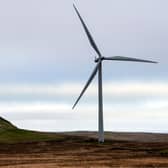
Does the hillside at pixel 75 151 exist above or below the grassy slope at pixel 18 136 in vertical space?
above

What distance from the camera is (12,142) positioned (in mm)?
115438

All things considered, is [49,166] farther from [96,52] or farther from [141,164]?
[96,52]

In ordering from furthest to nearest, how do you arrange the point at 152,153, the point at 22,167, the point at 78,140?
1. the point at 78,140
2. the point at 152,153
3. the point at 22,167

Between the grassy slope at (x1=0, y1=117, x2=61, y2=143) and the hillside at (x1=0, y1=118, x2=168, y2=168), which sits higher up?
the hillside at (x1=0, y1=118, x2=168, y2=168)

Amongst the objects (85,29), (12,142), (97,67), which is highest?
(85,29)

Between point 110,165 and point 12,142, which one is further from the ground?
point 110,165

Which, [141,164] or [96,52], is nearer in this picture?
[141,164]

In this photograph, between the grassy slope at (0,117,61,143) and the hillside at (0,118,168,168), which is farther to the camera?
the grassy slope at (0,117,61,143)

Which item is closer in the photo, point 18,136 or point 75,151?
point 75,151

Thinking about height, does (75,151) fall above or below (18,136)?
above

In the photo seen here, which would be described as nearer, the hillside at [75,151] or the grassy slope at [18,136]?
the hillside at [75,151]

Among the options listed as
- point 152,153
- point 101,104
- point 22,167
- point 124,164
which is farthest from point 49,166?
point 101,104

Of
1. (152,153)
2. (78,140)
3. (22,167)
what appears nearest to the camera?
(22,167)

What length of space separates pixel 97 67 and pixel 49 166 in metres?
39.2
